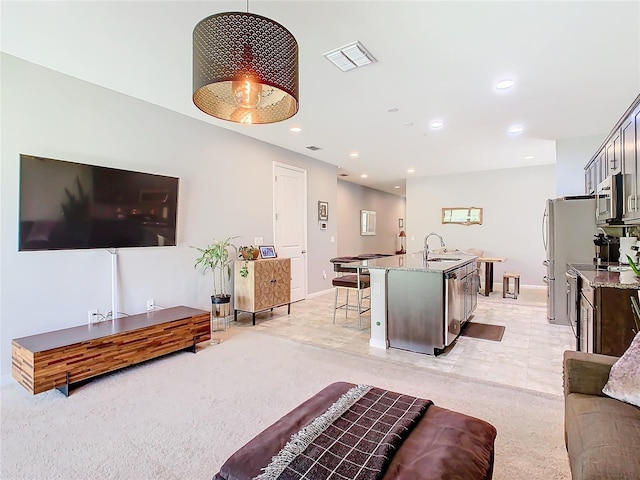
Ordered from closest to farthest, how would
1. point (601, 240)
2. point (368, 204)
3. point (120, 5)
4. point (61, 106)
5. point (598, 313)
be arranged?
point (120, 5) → point (598, 313) → point (61, 106) → point (601, 240) → point (368, 204)

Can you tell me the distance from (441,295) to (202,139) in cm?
355

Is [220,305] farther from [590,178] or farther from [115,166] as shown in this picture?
[590,178]

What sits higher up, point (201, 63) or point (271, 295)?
point (201, 63)

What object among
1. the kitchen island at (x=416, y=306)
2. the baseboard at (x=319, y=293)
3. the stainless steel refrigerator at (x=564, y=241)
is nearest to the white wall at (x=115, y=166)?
the baseboard at (x=319, y=293)

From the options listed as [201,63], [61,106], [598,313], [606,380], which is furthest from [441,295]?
[61,106]

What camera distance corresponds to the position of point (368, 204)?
10398 millimetres

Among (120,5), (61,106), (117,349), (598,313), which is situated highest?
(120,5)

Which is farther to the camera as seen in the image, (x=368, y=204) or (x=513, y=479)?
(x=368, y=204)

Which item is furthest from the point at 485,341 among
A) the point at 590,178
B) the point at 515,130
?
the point at 515,130

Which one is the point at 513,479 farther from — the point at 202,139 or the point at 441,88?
the point at 202,139

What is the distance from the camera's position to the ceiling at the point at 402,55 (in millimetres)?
2180

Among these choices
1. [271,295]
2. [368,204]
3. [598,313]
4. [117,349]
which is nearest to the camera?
[598,313]

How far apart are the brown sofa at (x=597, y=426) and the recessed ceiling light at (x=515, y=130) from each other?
12.3ft

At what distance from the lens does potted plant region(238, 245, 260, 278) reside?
15.0 ft
